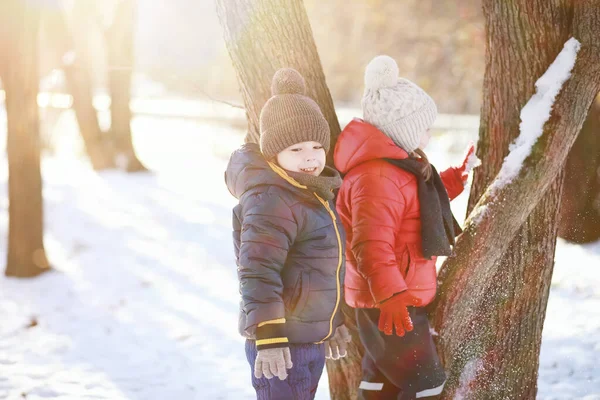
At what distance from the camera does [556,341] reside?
441cm

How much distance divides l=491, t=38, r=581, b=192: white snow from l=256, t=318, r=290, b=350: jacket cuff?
45.4 inches

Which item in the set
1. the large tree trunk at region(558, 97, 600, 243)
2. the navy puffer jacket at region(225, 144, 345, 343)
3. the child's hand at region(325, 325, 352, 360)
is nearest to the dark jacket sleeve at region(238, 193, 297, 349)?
the navy puffer jacket at region(225, 144, 345, 343)

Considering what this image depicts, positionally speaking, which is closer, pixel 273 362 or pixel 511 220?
pixel 273 362

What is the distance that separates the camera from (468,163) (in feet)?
9.70

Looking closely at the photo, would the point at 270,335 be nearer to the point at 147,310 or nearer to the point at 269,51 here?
the point at 269,51

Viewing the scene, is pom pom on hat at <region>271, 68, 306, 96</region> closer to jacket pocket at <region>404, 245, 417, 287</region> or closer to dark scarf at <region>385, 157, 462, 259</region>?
dark scarf at <region>385, 157, 462, 259</region>

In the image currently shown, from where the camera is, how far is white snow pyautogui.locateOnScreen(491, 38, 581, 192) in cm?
263

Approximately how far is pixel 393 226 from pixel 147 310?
365 centimetres

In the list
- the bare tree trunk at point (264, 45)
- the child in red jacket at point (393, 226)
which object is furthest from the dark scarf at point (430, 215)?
the bare tree trunk at point (264, 45)

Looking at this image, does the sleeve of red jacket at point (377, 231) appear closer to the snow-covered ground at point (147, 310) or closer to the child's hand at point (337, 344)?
the child's hand at point (337, 344)

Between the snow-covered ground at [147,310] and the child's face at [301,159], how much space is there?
2.05 meters

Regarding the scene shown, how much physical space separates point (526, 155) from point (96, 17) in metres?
11.9

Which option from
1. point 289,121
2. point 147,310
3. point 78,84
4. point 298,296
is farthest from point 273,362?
point 78,84

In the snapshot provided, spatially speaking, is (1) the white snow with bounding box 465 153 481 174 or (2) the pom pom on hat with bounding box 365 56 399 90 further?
(1) the white snow with bounding box 465 153 481 174
